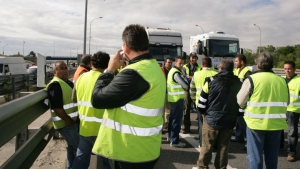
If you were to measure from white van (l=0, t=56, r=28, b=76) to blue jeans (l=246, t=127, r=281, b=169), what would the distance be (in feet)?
83.0

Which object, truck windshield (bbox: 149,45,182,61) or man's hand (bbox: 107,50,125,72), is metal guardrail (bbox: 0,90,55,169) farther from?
truck windshield (bbox: 149,45,182,61)

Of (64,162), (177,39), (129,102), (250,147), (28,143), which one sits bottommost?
(64,162)

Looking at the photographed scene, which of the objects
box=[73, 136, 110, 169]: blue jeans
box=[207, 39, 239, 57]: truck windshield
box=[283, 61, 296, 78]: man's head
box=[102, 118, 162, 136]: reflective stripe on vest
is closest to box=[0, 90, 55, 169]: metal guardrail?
box=[73, 136, 110, 169]: blue jeans

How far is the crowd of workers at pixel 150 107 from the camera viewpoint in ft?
7.29

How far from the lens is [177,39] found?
1486 cm

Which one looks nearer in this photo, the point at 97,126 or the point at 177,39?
the point at 97,126

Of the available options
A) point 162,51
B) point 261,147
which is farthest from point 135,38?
point 162,51

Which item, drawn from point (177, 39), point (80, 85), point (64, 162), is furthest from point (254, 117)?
point (177, 39)

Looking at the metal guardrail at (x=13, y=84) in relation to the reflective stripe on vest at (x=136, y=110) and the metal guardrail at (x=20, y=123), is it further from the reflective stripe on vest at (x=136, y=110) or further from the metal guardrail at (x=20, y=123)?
the reflective stripe on vest at (x=136, y=110)

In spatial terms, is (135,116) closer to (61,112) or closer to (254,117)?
(61,112)

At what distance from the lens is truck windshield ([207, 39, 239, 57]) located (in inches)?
598

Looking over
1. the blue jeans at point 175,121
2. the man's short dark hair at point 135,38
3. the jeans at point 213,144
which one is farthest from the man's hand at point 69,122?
the blue jeans at point 175,121

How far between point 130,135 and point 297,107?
458 centimetres

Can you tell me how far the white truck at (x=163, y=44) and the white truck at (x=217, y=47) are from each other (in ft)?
4.21
